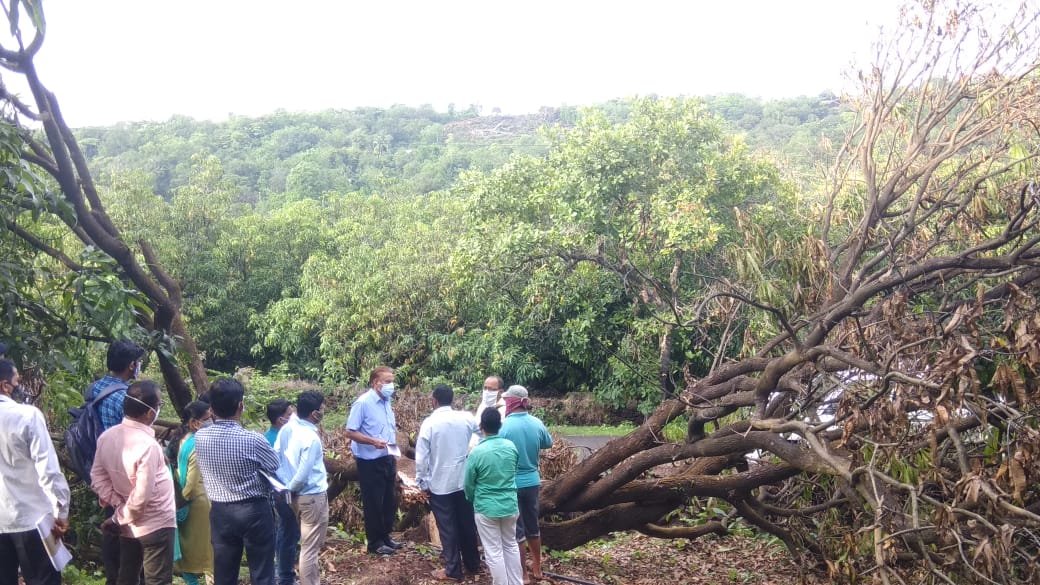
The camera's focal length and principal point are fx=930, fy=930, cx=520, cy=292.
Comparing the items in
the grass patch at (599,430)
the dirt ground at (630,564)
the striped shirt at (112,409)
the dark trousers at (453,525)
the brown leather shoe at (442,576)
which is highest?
the striped shirt at (112,409)

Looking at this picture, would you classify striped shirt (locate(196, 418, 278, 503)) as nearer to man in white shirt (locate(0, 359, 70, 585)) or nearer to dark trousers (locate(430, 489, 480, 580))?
man in white shirt (locate(0, 359, 70, 585))

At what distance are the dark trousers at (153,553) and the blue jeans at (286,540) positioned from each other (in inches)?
50.9

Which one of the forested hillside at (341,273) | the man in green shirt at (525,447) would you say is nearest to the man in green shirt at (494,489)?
the man in green shirt at (525,447)

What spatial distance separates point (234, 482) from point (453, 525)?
91.5 inches

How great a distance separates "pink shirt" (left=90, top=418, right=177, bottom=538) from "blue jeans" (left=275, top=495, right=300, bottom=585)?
1473 millimetres

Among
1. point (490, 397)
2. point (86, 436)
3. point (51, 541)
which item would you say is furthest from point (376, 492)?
point (51, 541)

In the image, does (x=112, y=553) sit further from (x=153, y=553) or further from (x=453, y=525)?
(x=453, y=525)

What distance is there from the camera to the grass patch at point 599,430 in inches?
758

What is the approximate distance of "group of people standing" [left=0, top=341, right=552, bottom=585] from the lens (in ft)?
16.0

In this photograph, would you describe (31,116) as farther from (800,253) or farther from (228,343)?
(228,343)

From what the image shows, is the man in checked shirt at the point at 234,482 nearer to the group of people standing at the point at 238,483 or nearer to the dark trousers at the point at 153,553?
the group of people standing at the point at 238,483

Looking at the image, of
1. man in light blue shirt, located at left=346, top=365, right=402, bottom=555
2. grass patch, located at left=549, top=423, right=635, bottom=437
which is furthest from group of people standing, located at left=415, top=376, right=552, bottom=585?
grass patch, located at left=549, top=423, right=635, bottom=437

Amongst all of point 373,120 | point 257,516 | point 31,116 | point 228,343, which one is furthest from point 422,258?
point 373,120

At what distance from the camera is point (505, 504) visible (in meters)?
6.63
